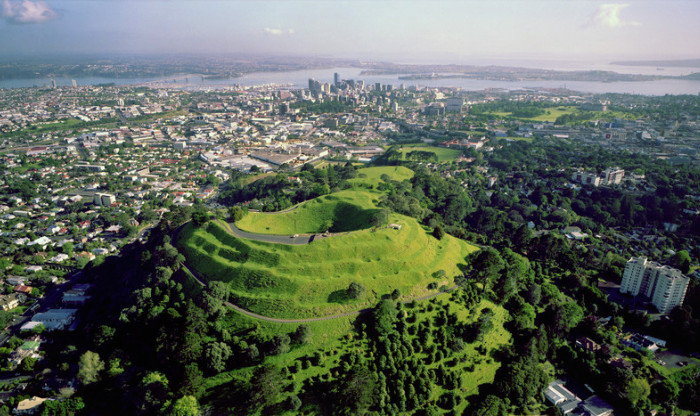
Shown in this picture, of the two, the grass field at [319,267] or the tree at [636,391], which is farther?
the grass field at [319,267]

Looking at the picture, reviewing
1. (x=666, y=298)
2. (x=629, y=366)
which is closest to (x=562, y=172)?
(x=666, y=298)

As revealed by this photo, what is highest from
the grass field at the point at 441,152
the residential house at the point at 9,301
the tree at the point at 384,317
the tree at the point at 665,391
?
the grass field at the point at 441,152

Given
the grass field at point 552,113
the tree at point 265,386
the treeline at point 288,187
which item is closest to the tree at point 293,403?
the tree at point 265,386

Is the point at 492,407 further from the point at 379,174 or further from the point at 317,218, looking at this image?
the point at 379,174

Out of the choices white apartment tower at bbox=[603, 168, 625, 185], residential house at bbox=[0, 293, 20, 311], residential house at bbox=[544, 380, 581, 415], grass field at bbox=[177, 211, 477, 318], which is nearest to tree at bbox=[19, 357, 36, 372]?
residential house at bbox=[0, 293, 20, 311]

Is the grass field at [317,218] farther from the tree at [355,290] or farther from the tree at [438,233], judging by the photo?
the tree at [355,290]

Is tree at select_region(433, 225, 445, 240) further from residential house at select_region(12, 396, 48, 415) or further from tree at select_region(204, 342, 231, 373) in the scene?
residential house at select_region(12, 396, 48, 415)

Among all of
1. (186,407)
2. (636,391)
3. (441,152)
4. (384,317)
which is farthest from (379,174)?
(186,407)

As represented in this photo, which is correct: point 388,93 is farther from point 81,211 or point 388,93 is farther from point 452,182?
point 81,211
